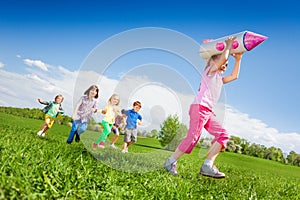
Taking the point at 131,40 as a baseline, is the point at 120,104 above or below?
below

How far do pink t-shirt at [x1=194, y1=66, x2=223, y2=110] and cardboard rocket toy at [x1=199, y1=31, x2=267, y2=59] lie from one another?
25cm

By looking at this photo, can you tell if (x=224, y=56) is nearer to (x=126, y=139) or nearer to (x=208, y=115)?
(x=208, y=115)

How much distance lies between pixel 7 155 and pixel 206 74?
276cm

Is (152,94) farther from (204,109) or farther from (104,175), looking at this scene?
(104,175)

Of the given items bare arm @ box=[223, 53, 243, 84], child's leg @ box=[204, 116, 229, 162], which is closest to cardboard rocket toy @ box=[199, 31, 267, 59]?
bare arm @ box=[223, 53, 243, 84]

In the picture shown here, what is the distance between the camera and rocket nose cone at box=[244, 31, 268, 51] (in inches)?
174

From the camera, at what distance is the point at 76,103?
3.94 meters

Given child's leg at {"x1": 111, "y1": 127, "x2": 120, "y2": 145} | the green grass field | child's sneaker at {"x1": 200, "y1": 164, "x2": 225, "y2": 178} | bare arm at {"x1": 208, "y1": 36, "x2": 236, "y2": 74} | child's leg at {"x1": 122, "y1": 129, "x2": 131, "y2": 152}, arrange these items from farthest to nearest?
child's leg at {"x1": 122, "y1": 129, "x2": 131, "y2": 152} < child's sneaker at {"x1": 200, "y1": 164, "x2": 225, "y2": 178} < child's leg at {"x1": 111, "y1": 127, "x2": 120, "y2": 145} < bare arm at {"x1": 208, "y1": 36, "x2": 236, "y2": 74} < the green grass field

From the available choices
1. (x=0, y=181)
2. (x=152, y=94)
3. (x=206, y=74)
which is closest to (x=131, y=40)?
(x=152, y=94)

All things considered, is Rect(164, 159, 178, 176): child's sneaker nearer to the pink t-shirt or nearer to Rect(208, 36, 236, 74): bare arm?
the pink t-shirt

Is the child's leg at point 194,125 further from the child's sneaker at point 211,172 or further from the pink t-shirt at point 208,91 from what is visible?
the child's sneaker at point 211,172

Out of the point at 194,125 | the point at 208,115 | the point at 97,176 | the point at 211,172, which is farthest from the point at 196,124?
the point at 97,176

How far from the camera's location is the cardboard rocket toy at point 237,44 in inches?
174

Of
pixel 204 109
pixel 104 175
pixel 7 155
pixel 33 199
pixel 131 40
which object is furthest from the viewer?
pixel 204 109
